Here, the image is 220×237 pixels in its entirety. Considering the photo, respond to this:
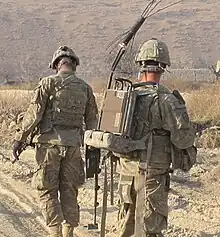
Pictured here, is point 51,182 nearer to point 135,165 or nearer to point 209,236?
point 135,165

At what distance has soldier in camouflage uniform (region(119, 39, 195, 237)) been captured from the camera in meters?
5.81

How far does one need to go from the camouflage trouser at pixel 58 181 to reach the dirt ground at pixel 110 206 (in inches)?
29.8

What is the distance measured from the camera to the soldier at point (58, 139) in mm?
7008

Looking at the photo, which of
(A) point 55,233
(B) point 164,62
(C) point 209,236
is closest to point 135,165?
(B) point 164,62

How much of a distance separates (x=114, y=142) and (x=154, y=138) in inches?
16.2

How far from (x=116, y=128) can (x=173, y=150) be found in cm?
54

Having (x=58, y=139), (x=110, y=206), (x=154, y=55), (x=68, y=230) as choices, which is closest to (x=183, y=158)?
(x=154, y=55)

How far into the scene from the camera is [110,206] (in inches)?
349

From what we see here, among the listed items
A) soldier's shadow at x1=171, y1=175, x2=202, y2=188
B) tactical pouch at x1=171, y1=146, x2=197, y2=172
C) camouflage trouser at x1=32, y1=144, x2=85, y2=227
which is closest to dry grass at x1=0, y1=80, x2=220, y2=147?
soldier's shadow at x1=171, y1=175, x2=202, y2=188

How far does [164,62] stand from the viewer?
5.93 m

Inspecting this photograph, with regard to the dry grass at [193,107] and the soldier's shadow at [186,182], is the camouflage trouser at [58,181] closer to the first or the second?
the soldier's shadow at [186,182]

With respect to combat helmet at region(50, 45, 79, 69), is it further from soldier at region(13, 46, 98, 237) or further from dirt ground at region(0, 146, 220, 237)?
dirt ground at region(0, 146, 220, 237)

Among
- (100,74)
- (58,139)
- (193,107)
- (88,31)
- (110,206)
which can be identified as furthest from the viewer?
(88,31)

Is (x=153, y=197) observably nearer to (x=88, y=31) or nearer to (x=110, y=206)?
(x=110, y=206)
